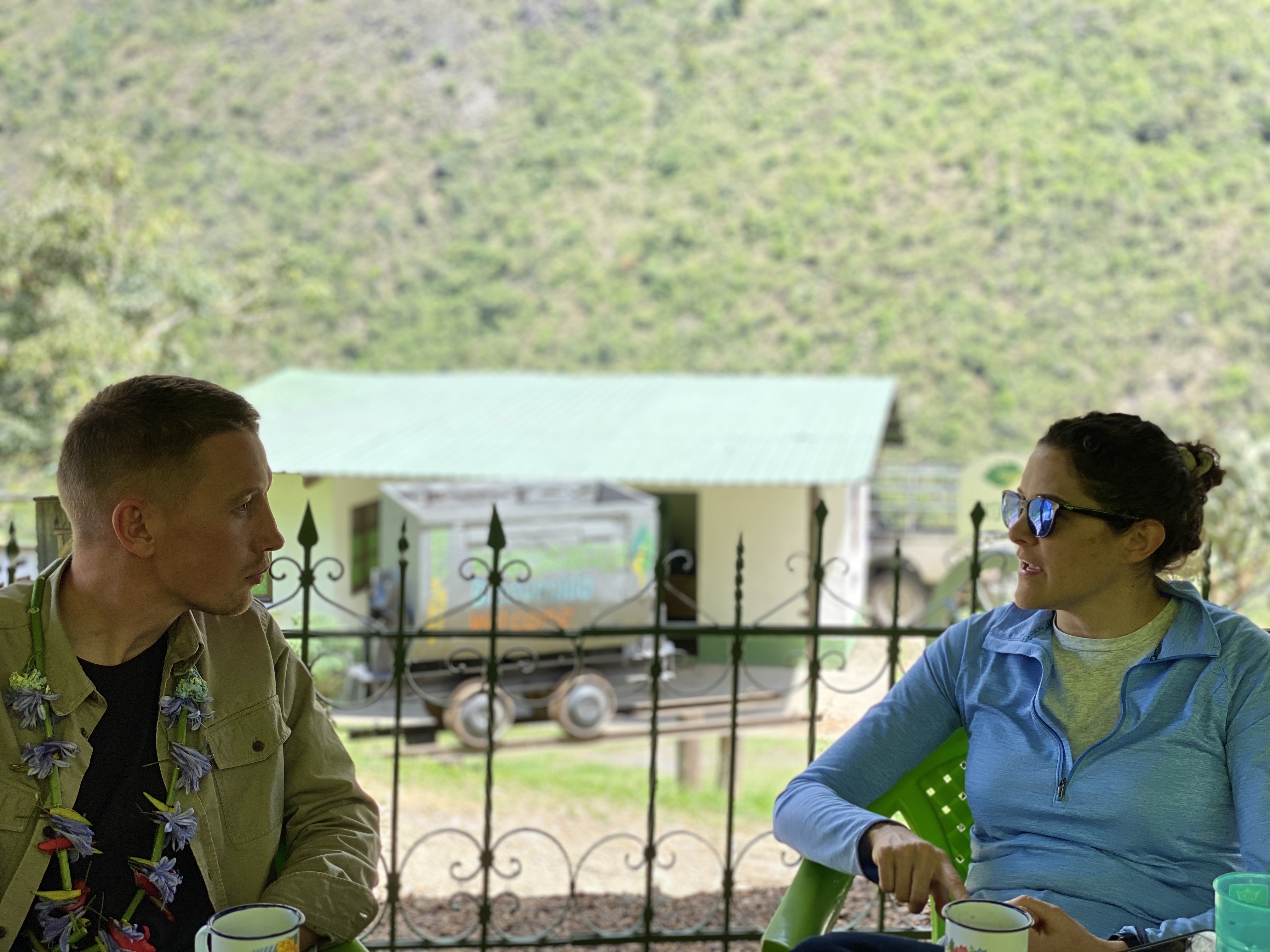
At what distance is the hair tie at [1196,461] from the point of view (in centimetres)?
167

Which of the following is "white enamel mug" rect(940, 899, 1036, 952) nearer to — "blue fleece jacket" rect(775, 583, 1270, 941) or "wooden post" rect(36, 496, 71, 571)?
"blue fleece jacket" rect(775, 583, 1270, 941)

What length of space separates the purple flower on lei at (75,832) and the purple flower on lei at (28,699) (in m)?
0.10

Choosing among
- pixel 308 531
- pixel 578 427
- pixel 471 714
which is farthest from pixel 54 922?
pixel 578 427

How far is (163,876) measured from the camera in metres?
1.35

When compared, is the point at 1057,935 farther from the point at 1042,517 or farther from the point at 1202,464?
the point at 1202,464

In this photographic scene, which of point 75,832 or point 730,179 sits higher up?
point 730,179

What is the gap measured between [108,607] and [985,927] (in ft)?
3.19

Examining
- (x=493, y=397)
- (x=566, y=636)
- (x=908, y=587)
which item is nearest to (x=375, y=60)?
(x=493, y=397)

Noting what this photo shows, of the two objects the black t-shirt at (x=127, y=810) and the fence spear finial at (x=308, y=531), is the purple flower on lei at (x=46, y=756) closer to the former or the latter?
the black t-shirt at (x=127, y=810)

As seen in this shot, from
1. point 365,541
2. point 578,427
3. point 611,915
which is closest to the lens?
point 611,915

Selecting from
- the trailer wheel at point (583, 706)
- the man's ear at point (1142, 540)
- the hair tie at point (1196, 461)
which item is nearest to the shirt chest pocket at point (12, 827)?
the man's ear at point (1142, 540)

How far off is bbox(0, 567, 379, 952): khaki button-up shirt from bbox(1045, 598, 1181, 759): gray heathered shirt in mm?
899

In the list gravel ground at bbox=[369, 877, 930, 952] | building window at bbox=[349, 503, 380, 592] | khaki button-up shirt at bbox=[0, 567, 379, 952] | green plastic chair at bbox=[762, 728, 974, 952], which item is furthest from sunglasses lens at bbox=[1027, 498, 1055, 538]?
building window at bbox=[349, 503, 380, 592]

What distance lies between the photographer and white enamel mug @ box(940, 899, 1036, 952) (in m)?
1.08
